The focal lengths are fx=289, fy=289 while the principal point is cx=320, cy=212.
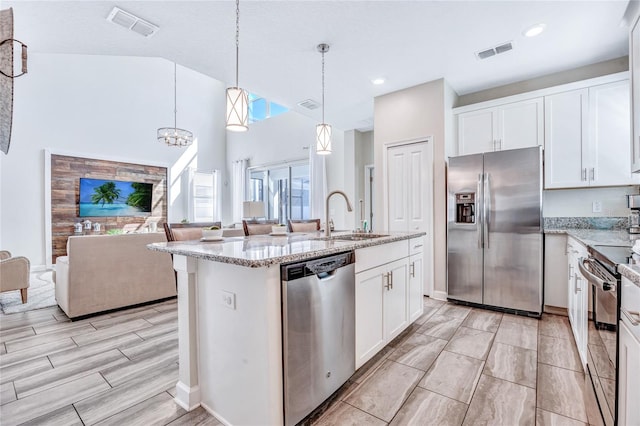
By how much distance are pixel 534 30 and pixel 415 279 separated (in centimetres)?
259

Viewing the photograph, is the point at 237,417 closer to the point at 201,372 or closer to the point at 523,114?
the point at 201,372

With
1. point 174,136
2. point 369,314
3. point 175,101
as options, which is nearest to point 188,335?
point 369,314

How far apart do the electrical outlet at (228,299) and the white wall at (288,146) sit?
4497mm

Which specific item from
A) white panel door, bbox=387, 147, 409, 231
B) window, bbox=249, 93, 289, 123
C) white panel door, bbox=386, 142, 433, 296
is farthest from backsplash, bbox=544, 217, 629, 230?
window, bbox=249, 93, 289, 123

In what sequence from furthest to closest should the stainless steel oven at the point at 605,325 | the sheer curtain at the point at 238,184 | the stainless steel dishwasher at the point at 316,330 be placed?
the sheer curtain at the point at 238,184, the stainless steel dishwasher at the point at 316,330, the stainless steel oven at the point at 605,325

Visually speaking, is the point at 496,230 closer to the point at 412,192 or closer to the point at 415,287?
the point at 412,192

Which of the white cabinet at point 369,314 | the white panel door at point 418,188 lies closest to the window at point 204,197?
the white panel door at point 418,188

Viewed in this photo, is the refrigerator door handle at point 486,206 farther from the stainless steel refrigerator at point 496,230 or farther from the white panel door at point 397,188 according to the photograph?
the white panel door at point 397,188

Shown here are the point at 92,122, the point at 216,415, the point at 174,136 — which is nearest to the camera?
the point at 216,415

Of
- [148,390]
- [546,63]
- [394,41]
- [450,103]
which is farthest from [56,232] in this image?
[546,63]

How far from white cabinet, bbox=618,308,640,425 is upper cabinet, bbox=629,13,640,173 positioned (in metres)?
1.42

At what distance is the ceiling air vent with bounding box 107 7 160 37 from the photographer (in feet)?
7.66

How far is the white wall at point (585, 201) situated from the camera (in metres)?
3.16

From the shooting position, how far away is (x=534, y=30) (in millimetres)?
2707
